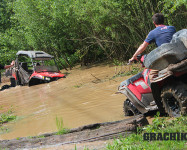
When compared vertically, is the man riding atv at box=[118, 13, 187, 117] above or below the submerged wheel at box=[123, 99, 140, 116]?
above

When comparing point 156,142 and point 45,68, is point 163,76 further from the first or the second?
point 45,68

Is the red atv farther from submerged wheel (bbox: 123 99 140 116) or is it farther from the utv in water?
the utv in water

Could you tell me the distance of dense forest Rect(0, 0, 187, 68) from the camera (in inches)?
423

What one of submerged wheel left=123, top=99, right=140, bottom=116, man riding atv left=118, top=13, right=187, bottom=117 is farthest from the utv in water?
man riding atv left=118, top=13, right=187, bottom=117

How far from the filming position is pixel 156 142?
9.17 feet

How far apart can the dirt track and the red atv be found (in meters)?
0.51

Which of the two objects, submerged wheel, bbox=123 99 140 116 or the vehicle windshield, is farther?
the vehicle windshield

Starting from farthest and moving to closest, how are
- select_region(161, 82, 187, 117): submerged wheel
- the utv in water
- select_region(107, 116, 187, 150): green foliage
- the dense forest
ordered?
the utv in water, the dense forest, select_region(161, 82, 187, 117): submerged wheel, select_region(107, 116, 187, 150): green foliage

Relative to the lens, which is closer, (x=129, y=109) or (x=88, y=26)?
(x=129, y=109)

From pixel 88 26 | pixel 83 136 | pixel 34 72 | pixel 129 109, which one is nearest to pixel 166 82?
pixel 129 109

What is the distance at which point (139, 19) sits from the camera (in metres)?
10.9

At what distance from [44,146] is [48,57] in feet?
37.8

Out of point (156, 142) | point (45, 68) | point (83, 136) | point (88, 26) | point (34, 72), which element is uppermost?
point (88, 26)

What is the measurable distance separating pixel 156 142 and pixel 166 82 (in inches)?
51.2
